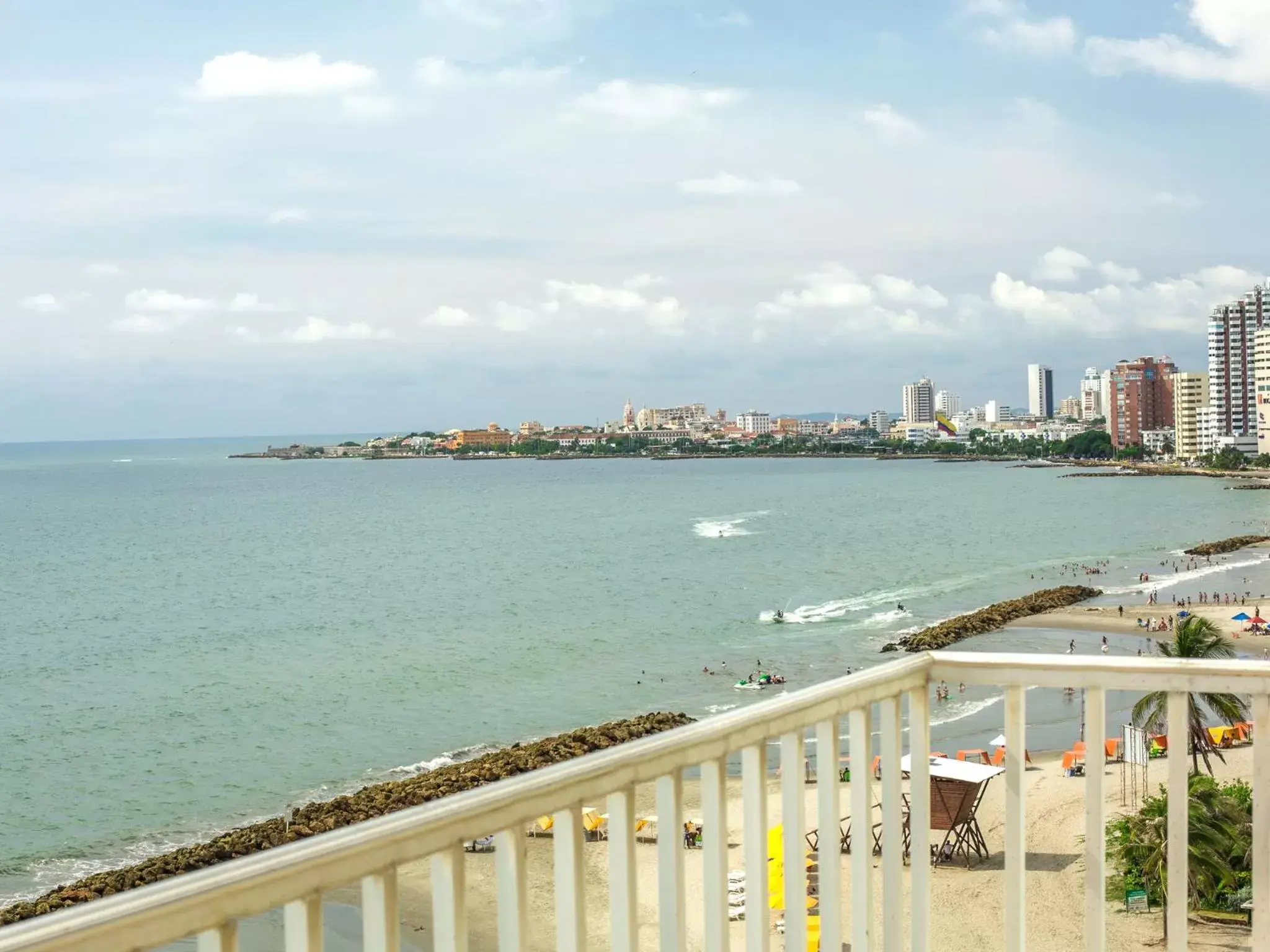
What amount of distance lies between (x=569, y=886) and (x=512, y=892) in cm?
12

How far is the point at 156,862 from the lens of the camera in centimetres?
1742

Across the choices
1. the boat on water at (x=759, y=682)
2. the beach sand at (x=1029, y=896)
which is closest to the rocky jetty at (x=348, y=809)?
the boat on water at (x=759, y=682)

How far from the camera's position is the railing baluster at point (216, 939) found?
4.38 feet

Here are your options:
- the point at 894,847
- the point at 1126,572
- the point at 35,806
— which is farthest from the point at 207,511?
the point at 894,847

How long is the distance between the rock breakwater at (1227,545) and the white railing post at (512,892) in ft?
191

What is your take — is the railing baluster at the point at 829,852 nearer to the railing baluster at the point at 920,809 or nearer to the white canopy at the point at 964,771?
the railing baluster at the point at 920,809

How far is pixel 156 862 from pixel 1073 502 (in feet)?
269

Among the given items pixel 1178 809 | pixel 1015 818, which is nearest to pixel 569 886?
pixel 1015 818

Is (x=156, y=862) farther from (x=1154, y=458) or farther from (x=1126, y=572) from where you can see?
(x=1154, y=458)

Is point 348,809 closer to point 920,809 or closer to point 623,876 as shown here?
point 920,809

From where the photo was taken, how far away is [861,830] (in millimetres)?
2434

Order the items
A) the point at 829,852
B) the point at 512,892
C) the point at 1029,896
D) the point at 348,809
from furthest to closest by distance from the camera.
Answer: the point at 348,809
the point at 1029,896
the point at 829,852
the point at 512,892

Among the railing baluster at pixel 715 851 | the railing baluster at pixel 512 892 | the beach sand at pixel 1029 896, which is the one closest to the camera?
the railing baluster at pixel 512 892

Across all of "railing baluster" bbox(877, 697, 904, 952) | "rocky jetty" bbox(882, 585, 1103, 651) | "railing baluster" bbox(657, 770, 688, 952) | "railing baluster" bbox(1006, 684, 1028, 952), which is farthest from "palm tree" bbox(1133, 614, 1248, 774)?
"railing baluster" bbox(657, 770, 688, 952)
